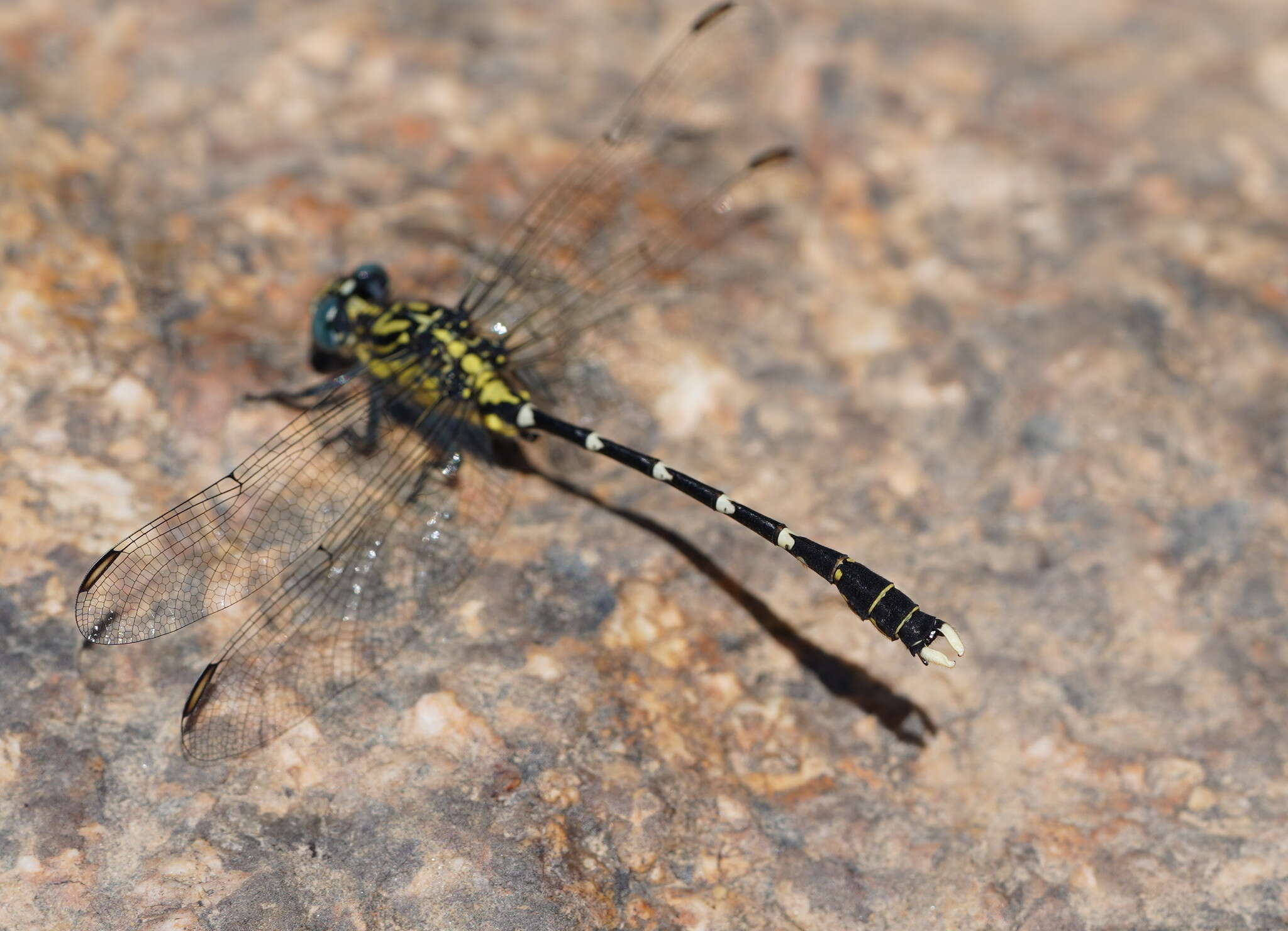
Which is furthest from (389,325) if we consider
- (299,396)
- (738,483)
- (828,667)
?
(828,667)

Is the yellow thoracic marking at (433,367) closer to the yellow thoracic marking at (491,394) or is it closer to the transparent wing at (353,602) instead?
the yellow thoracic marking at (491,394)

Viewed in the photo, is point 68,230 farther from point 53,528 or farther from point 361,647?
point 361,647

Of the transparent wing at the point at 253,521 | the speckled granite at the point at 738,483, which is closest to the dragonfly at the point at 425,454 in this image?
the transparent wing at the point at 253,521

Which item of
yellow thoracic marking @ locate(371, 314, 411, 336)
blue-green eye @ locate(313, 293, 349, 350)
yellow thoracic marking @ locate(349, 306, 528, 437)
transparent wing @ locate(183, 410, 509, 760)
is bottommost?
transparent wing @ locate(183, 410, 509, 760)

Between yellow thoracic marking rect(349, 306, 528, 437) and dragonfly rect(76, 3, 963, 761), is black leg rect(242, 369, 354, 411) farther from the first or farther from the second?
yellow thoracic marking rect(349, 306, 528, 437)

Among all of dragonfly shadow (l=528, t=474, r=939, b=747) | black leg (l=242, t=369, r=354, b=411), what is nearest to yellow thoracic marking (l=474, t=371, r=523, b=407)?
black leg (l=242, t=369, r=354, b=411)

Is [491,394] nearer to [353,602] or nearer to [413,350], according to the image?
[413,350]
